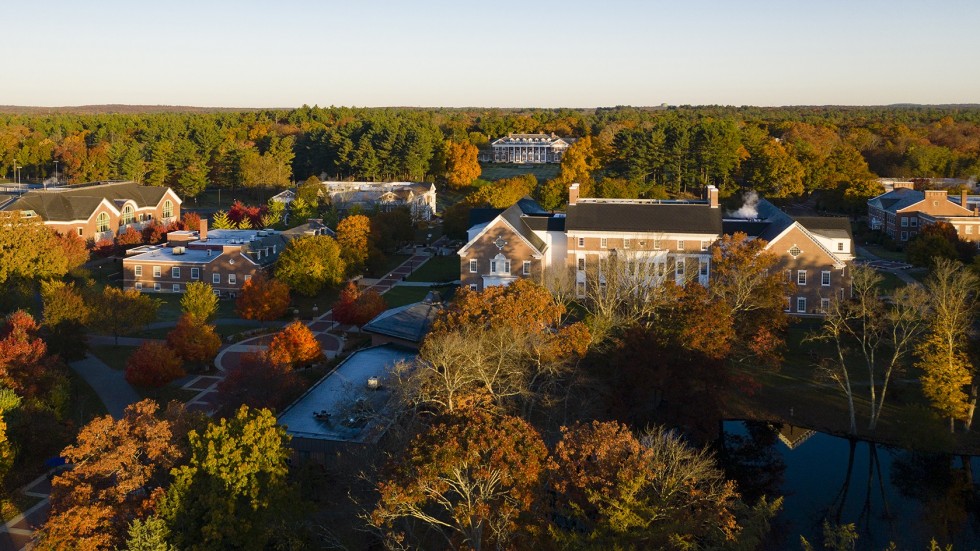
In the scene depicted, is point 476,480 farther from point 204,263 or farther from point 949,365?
point 204,263

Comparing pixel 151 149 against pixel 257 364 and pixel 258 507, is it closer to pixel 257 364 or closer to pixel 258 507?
pixel 257 364

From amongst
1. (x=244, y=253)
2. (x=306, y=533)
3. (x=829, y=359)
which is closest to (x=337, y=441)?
(x=306, y=533)

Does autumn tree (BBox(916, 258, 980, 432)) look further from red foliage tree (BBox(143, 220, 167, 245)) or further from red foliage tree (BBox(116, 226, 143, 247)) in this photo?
red foliage tree (BBox(116, 226, 143, 247))

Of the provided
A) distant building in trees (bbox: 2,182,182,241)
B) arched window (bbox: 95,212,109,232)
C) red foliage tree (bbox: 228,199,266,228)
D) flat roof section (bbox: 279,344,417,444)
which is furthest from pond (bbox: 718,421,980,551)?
arched window (bbox: 95,212,109,232)

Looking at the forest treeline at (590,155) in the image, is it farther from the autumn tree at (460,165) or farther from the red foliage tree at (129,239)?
the red foliage tree at (129,239)

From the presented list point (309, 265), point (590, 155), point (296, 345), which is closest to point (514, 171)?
point (590, 155)
